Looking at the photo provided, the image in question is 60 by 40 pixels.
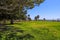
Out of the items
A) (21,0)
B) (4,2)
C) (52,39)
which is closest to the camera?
(21,0)

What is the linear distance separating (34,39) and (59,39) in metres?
2.71

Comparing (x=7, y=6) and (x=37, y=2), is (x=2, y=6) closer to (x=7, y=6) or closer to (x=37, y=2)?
(x=7, y=6)

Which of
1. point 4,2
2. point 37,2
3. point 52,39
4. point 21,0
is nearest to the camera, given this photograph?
point 21,0

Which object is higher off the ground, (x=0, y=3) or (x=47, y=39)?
(x=0, y=3)

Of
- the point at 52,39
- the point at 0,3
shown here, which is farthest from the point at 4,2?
the point at 52,39

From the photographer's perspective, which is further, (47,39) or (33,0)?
(33,0)

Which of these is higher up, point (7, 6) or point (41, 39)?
point (7, 6)

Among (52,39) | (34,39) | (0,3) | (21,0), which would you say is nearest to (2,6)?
→ (0,3)

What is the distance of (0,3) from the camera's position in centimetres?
1986

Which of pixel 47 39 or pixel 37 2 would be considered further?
pixel 37 2

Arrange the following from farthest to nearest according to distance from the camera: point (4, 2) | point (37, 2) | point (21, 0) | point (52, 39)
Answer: point (37, 2), point (52, 39), point (4, 2), point (21, 0)

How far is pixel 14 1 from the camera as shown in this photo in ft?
64.3

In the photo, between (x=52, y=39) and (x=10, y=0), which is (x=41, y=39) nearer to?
(x=52, y=39)

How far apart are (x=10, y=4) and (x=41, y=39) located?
476cm
